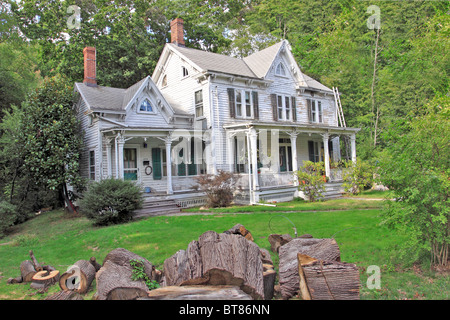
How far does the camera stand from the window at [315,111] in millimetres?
23028

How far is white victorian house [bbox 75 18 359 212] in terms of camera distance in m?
16.2

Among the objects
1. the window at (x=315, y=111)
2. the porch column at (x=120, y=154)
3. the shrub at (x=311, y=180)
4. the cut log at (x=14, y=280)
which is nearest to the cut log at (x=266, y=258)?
the cut log at (x=14, y=280)

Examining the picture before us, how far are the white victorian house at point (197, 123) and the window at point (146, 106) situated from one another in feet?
0.18

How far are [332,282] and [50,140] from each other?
15425 millimetres

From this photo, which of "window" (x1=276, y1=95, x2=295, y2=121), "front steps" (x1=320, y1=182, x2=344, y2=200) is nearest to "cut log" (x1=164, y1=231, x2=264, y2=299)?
"front steps" (x1=320, y1=182, x2=344, y2=200)

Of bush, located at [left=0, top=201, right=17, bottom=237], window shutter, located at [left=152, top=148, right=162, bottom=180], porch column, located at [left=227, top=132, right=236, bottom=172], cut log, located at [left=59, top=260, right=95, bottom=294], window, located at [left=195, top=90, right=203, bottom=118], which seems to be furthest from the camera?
window, located at [left=195, top=90, right=203, bottom=118]

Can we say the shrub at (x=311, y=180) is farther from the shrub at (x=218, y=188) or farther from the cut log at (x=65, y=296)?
the cut log at (x=65, y=296)

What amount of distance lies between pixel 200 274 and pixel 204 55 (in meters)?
17.7

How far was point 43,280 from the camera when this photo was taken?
6395 millimetres

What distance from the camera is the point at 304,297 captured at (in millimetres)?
4926

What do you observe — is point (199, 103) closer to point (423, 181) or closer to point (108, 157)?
point (108, 157)

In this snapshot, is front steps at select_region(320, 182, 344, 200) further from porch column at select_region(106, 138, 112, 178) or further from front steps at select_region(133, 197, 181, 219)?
porch column at select_region(106, 138, 112, 178)

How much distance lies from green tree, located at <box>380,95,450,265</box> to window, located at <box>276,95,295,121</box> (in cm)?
1522

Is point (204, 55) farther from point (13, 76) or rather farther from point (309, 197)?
point (13, 76)
